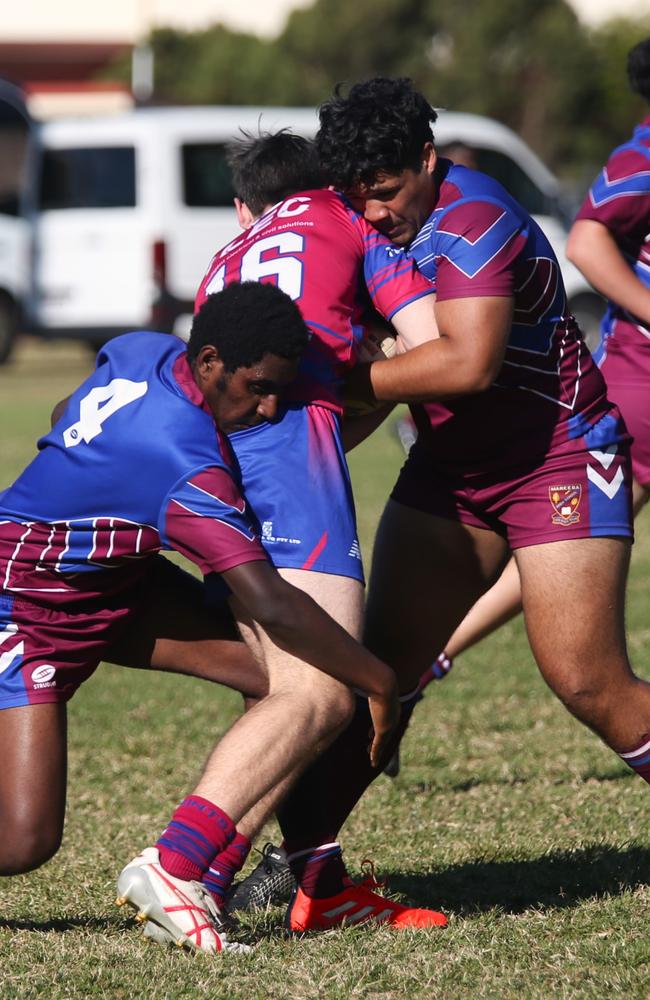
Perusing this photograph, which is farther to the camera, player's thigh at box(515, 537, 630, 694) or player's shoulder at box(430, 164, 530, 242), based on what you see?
player's thigh at box(515, 537, 630, 694)

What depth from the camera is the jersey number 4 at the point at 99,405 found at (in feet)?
12.1

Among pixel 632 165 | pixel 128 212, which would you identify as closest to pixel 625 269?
pixel 632 165

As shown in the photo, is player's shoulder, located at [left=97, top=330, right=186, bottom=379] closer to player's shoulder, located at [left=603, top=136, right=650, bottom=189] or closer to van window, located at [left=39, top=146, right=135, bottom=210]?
player's shoulder, located at [left=603, top=136, right=650, bottom=189]

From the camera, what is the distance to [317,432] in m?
3.81

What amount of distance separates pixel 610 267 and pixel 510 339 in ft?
4.02

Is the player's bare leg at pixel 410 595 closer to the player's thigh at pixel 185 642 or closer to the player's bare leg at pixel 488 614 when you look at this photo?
the player's thigh at pixel 185 642

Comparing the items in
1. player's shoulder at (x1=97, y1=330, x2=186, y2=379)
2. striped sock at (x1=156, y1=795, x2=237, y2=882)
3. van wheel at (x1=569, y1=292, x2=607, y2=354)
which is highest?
player's shoulder at (x1=97, y1=330, x2=186, y2=379)

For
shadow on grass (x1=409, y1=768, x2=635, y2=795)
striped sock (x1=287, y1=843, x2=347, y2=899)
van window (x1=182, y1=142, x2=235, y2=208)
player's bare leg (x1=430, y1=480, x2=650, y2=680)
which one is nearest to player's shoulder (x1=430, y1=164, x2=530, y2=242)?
striped sock (x1=287, y1=843, x2=347, y2=899)

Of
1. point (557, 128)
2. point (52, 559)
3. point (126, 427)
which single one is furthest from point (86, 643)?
point (557, 128)

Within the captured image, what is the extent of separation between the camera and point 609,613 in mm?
4000

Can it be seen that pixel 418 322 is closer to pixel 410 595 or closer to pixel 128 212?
pixel 410 595

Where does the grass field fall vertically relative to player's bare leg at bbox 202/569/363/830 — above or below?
below

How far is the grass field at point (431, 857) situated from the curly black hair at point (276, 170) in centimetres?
192

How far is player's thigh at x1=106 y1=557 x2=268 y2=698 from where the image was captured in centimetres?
412
